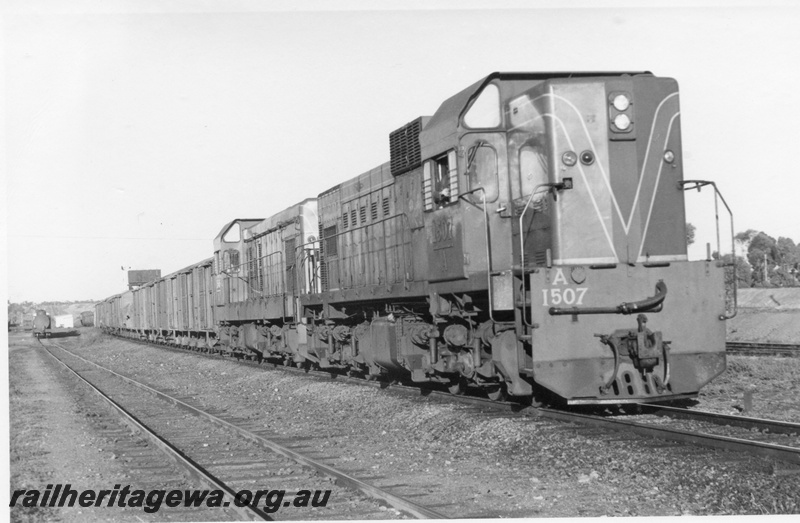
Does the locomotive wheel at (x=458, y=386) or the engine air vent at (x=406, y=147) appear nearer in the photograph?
the engine air vent at (x=406, y=147)

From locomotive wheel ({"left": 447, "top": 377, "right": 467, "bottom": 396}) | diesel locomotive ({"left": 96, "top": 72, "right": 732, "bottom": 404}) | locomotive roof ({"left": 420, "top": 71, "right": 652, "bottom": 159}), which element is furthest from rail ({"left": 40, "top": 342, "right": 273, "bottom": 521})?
locomotive roof ({"left": 420, "top": 71, "right": 652, "bottom": 159})

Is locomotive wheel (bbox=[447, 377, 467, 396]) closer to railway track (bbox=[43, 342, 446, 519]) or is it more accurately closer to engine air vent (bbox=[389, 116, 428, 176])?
railway track (bbox=[43, 342, 446, 519])

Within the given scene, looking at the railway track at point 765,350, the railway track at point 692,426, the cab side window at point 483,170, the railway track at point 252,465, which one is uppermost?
the cab side window at point 483,170

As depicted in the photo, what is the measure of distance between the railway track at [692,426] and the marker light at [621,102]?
3168 mm

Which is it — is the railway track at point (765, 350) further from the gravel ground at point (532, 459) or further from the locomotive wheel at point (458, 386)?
the locomotive wheel at point (458, 386)

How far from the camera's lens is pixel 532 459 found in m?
7.10

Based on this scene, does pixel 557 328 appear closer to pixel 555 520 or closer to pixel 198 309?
pixel 555 520

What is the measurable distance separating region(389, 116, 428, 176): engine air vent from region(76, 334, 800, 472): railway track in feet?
10.7

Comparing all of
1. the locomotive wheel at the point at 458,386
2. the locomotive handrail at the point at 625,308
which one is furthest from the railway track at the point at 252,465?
the locomotive wheel at the point at 458,386

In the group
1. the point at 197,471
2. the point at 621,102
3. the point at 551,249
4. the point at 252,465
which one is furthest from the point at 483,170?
the point at 197,471

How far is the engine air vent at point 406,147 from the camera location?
415 inches

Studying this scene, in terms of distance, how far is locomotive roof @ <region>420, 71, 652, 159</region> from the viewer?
8664 millimetres

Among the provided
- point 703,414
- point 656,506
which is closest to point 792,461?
point 656,506

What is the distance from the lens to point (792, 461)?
20.2 feet
